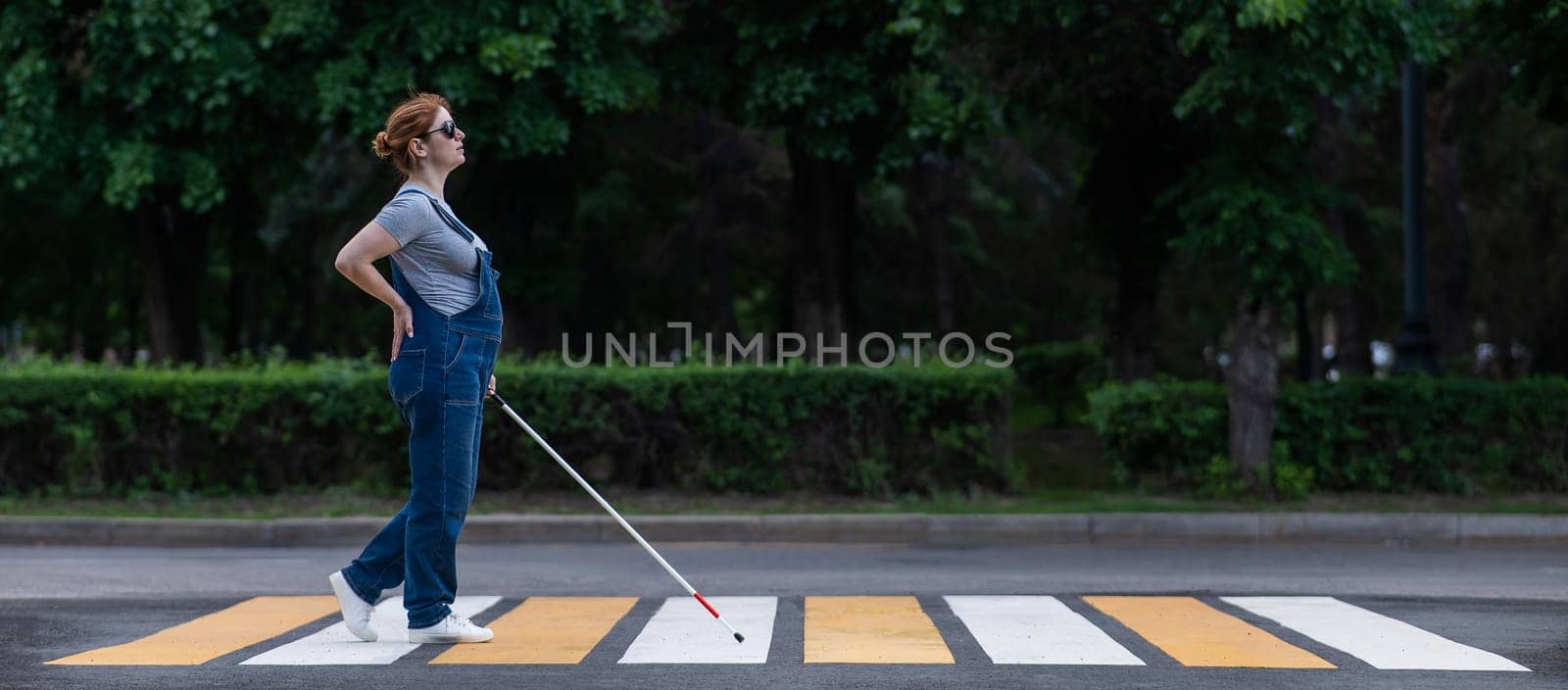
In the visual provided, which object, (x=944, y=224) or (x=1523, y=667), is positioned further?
(x=944, y=224)

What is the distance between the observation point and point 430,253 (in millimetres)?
6051

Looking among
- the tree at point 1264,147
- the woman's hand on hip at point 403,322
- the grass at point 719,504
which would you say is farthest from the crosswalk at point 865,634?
the tree at point 1264,147

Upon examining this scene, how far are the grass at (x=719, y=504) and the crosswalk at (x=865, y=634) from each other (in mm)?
5018

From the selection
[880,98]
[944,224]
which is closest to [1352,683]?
[880,98]

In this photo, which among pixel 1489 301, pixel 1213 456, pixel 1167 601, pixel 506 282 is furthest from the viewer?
pixel 1489 301

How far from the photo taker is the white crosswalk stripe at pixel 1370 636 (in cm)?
596

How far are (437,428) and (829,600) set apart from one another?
99.2 inches

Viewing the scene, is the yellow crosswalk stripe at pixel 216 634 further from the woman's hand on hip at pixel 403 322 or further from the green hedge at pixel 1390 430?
the green hedge at pixel 1390 430

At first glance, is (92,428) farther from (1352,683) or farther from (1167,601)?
(1352,683)

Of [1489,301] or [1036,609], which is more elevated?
[1489,301]

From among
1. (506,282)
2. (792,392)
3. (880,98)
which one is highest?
(880,98)

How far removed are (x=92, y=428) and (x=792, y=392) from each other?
5.63m

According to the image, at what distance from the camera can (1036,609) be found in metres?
7.50

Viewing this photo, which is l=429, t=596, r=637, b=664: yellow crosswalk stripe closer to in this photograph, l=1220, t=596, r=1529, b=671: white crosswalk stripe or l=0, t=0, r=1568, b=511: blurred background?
l=1220, t=596, r=1529, b=671: white crosswalk stripe
